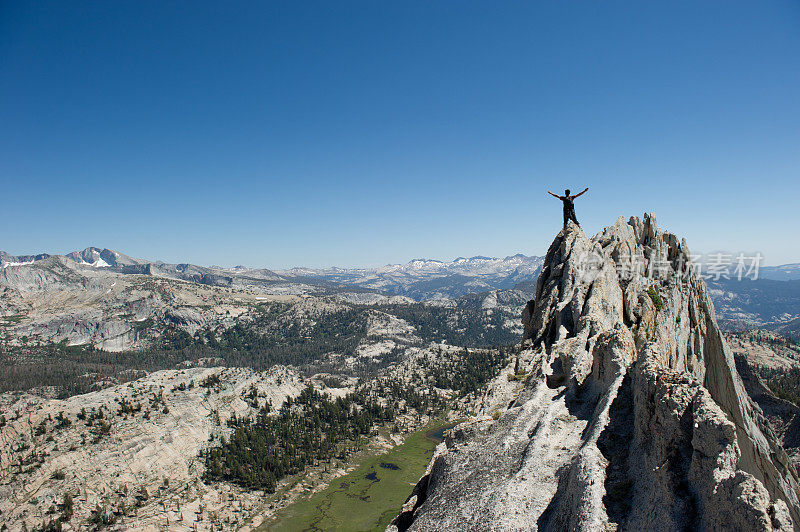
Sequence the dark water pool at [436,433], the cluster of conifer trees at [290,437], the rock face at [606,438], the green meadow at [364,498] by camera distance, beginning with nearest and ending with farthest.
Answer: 1. the rock face at [606,438]
2. the green meadow at [364,498]
3. the cluster of conifer trees at [290,437]
4. the dark water pool at [436,433]

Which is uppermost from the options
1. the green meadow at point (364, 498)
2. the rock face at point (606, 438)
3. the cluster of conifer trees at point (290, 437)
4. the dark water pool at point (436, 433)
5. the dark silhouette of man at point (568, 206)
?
the dark silhouette of man at point (568, 206)

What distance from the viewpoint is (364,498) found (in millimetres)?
103875

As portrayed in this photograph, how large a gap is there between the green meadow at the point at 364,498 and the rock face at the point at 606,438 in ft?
276

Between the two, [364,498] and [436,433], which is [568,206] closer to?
[364,498]

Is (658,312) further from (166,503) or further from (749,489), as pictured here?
(166,503)

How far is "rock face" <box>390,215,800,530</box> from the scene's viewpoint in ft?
29.7

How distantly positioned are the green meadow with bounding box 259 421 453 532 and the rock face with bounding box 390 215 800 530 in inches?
3307

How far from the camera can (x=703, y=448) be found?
954 centimetres

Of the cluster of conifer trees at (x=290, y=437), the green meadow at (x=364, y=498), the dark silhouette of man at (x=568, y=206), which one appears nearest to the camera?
the dark silhouette of man at (x=568, y=206)

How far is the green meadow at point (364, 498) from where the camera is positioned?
92.2 metres

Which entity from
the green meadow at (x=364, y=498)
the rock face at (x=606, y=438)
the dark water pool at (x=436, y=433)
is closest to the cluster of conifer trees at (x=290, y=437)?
the green meadow at (x=364, y=498)

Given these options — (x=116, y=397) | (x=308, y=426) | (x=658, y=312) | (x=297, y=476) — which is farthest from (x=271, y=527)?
(x=658, y=312)

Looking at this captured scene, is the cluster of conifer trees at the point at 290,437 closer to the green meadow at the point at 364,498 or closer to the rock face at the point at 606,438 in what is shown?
the green meadow at the point at 364,498

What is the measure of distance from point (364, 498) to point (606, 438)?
109 metres
